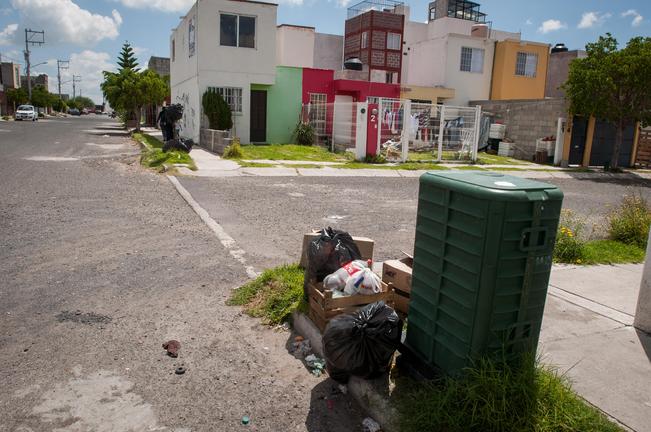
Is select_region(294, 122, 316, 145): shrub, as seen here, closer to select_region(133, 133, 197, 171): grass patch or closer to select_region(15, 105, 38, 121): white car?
select_region(133, 133, 197, 171): grass patch

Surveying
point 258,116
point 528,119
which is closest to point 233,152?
point 258,116

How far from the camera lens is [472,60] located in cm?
3191

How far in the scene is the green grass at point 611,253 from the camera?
21.5ft

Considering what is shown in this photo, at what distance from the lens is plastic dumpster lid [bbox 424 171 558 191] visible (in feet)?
9.43

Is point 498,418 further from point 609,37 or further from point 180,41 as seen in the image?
point 180,41

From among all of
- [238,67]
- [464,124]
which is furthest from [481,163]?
[238,67]

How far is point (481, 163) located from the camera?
21234 millimetres

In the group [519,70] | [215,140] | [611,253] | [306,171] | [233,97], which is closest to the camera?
[611,253]

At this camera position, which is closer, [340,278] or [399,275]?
[340,278]

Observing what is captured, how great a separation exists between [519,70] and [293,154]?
20283 mm

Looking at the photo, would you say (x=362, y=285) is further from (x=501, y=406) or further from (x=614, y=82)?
(x=614, y=82)

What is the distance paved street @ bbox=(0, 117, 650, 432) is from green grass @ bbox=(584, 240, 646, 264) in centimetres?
141

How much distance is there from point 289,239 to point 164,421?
14.5ft

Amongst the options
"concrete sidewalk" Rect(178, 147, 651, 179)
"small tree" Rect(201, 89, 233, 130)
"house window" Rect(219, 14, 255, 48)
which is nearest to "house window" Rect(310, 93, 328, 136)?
"house window" Rect(219, 14, 255, 48)
